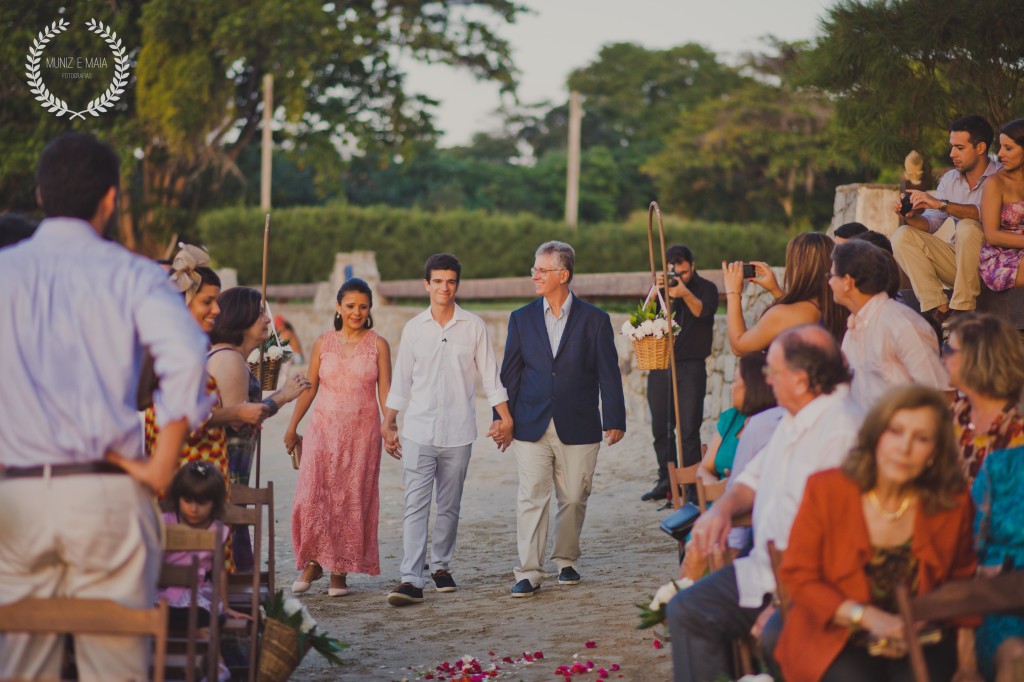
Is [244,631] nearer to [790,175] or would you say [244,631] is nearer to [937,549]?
[937,549]

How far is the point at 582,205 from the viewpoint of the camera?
147ft

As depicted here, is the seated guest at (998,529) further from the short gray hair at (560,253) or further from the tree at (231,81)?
the tree at (231,81)

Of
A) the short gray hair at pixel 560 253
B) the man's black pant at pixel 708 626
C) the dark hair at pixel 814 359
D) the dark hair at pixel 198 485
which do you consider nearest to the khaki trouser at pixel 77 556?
the dark hair at pixel 198 485

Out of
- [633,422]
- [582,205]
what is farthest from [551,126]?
[633,422]

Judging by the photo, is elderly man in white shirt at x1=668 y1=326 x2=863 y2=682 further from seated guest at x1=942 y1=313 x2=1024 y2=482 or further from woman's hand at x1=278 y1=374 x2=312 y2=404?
woman's hand at x1=278 y1=374 x2=312 y2=404

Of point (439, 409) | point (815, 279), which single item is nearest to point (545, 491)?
point (439, 409)

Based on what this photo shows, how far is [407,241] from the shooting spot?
1123 inches

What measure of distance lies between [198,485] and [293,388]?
1.31 metres

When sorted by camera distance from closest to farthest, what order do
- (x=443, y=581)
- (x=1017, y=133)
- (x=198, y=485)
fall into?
(x=198, y=485) → (x=1017, y=133) → (x=443, y=581)

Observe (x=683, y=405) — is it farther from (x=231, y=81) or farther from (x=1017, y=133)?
(x=231, y=81)

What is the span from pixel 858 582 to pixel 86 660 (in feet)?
7.11

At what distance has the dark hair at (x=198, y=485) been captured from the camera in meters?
5.05

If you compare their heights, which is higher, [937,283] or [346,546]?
[937,283]

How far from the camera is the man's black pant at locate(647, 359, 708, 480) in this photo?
10133mm
